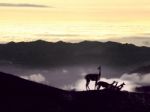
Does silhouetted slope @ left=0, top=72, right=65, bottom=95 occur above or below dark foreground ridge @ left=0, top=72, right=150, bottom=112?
above

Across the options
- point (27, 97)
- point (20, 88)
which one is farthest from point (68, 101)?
point (20, 88)

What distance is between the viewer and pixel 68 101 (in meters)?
164

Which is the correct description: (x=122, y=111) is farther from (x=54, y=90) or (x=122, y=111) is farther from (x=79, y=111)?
(x=54, y=90)

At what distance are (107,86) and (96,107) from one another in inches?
369

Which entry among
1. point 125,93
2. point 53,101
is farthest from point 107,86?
A: point 53,101

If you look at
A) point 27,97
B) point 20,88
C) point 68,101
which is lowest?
point 68,101

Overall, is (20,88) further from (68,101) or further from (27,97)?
(68,101)

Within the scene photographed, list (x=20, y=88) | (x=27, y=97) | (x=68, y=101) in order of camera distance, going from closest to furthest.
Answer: (x=68, y=101), (x=27, y=97), (x=20, y=88)

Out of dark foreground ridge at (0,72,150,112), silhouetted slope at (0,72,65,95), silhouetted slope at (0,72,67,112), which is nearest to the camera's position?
silhouetted slope at (0,72,67,112)

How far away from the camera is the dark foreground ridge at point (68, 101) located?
162 m

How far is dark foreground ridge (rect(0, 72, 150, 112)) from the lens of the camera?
162m

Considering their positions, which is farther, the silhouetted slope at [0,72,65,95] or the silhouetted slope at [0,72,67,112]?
the silhouetted slope at [0,72,65,95]

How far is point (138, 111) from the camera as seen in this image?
166000 millimetres

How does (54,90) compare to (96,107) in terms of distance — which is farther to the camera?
(54,90)
